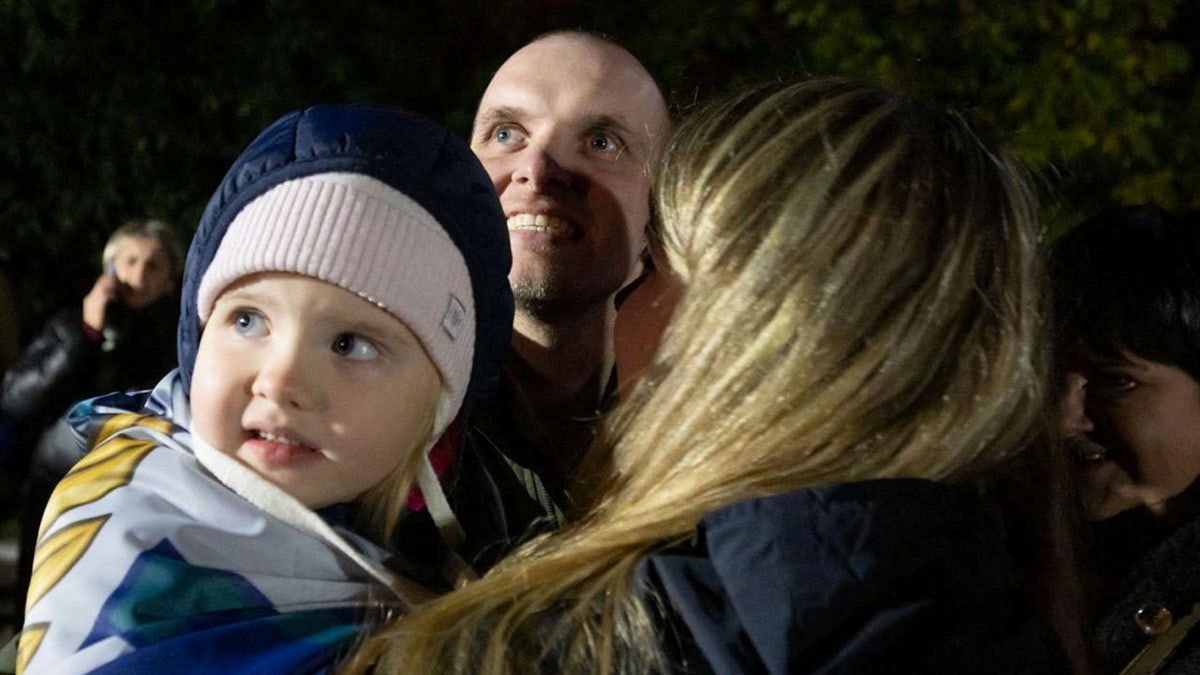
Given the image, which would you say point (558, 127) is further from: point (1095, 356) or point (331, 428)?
point (331, 428)

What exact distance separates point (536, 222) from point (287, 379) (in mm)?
1295

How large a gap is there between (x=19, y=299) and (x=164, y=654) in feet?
28.1

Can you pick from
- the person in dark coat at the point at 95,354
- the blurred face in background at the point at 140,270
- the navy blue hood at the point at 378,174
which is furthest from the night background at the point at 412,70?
the navy blue hood at the point at 378,174

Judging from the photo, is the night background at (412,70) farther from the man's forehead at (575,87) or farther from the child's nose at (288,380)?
the child's nose at (288,380)

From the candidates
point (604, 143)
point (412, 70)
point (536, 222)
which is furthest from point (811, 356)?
point (412, 70)

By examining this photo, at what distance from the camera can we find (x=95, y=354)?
21.2 feet

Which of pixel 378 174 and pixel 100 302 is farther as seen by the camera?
pixel 100 302

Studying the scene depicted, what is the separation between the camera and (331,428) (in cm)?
194

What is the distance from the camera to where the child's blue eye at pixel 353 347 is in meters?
1.96

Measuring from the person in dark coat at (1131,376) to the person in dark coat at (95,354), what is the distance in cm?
437

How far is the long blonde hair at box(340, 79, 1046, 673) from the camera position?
62.3 inches

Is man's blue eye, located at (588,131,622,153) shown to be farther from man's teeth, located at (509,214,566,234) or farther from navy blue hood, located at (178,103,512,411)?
navy blue hood, located at (178,103,512,411)

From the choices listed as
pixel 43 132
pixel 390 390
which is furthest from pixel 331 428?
pixel 43 132

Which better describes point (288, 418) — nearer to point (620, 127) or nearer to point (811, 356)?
point (811, 356)
